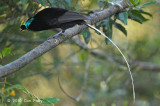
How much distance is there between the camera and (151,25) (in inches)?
241

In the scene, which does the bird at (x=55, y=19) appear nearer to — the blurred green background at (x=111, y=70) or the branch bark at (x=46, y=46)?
the branch bark at (x=46, y=46)

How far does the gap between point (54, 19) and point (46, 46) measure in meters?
0.70

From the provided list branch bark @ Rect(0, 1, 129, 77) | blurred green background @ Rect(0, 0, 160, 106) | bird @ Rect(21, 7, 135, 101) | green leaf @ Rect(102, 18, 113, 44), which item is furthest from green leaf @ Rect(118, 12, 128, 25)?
blurred green background @ Rect(0, 0, 160, 106)

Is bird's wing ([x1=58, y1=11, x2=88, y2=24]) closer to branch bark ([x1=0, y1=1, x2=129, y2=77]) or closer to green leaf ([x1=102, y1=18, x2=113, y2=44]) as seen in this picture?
branch bark ([x1=0, y1=1, x2=129, y2=77])

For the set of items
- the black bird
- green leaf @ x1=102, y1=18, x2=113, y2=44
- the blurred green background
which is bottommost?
the blurred green background

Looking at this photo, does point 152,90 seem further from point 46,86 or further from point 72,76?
point 46,86

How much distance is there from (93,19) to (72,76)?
328 cm

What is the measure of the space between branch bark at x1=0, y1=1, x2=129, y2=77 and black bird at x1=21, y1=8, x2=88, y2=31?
9 centimetres

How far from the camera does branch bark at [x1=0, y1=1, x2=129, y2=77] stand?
1870 mm

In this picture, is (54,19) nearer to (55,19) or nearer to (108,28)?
(55,19)

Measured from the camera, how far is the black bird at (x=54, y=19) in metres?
2.80

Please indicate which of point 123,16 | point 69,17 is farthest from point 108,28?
point 69,17

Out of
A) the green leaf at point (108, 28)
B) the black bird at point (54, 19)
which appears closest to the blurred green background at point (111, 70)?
the green leaf at point (108, 28)

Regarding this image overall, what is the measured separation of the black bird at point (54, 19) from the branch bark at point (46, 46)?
9 centimetres
